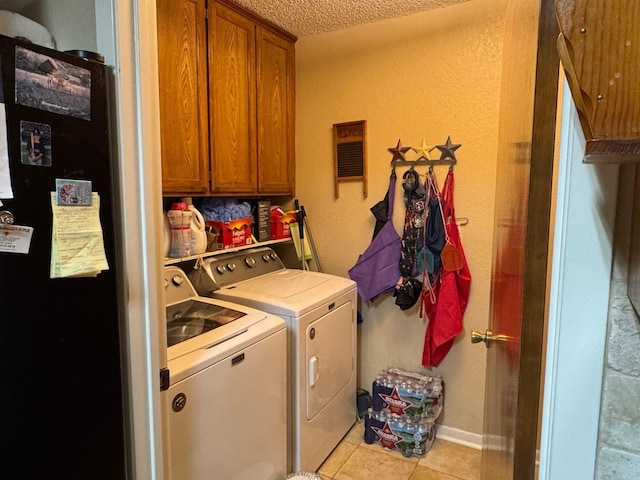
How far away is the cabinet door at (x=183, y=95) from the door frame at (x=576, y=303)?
1.75m

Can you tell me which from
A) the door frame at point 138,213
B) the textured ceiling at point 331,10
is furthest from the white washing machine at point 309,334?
the textured ceiling at point 331,10

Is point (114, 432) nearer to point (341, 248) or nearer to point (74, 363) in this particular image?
point (74, 363)

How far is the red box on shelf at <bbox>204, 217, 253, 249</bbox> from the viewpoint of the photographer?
7.75 feet

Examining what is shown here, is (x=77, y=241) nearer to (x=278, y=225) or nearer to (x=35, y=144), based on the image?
(x=35, y=144)

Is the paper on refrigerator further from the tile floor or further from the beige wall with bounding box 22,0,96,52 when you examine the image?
the tile floor

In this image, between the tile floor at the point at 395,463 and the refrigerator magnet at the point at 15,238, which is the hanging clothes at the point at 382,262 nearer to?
the tile floor at the point at 395,463

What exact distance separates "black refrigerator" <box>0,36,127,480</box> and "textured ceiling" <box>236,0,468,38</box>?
1.68 meters

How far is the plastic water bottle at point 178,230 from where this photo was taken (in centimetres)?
207

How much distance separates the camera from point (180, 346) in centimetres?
157

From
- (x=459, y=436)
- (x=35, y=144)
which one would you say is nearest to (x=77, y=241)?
(x=35, y=144)

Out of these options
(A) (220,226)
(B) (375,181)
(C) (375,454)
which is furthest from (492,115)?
(C) (375,454)

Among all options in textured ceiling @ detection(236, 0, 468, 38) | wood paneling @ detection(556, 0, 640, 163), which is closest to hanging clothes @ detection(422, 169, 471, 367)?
textured ceiling @ detection(236, 0, 468, 38)

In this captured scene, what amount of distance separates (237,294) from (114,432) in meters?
1.14

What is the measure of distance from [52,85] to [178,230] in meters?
1.22
